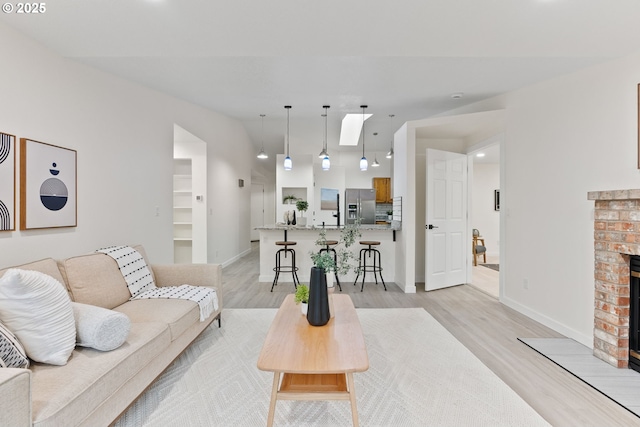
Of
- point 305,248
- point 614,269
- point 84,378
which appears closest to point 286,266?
point 305,248

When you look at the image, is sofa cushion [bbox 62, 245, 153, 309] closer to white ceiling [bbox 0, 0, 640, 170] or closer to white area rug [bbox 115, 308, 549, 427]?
white area rug [bbox 115, 308, 549, 427]

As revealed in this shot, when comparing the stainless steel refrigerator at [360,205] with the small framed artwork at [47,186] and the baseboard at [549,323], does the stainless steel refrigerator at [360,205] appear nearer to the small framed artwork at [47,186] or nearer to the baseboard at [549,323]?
the baseboard at [549,323]

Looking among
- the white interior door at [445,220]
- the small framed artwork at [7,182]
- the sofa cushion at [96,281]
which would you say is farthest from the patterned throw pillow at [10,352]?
the white interior door at [445,220]

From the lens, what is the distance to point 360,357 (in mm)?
1600

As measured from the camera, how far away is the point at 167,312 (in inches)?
88.0

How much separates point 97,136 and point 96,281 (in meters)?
1.52

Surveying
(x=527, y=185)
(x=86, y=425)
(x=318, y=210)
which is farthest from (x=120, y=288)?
(x=318, y=210)

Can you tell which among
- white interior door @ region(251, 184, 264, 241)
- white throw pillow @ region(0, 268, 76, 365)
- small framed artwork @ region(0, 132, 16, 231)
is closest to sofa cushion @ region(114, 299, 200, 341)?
white throw pillow @ region(0, 268, 76, 365)

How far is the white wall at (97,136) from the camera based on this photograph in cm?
230

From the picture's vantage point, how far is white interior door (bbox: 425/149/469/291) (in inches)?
179

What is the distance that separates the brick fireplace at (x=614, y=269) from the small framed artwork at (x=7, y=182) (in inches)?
176

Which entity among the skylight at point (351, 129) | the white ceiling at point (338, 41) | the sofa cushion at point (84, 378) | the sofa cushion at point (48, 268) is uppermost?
the skylight at point (351, 129)

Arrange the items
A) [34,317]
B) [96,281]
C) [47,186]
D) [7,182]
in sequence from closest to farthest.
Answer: [34,317] < [7,182] < [96,281] < [47,186]

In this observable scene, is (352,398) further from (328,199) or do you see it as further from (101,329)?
(328,199)
